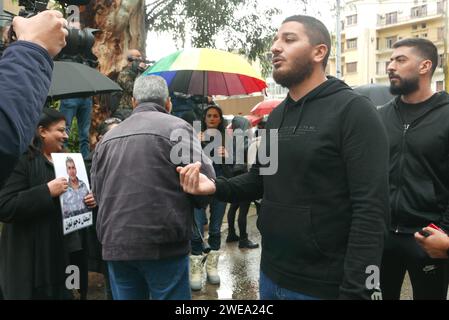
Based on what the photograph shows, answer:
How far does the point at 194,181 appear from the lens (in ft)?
7.38

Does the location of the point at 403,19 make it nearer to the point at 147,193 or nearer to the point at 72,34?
the point at 147,193

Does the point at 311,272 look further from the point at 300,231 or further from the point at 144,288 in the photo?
the point at 144,288

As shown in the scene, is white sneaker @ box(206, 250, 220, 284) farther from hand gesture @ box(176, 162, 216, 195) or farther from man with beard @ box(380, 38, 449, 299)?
hand gesture @ box(176, 162, 216, 195)

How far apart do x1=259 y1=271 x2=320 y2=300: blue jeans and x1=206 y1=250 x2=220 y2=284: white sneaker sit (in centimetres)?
260

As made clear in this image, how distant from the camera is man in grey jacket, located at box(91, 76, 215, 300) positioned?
267 centimetres

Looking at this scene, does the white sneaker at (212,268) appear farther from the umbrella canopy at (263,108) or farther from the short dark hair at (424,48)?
the umbrella canopy at (263,108)

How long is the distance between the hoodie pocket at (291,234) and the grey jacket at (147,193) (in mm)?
680

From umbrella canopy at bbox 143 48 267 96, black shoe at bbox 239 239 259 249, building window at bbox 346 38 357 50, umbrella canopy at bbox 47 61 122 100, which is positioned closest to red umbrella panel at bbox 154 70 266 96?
umbrella canopy at bbox 143 48 267 96

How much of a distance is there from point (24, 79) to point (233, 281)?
409 centimetres

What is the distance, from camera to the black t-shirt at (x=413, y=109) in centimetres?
284

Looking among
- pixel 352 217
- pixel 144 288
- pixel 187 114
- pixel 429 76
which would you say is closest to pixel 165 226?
pixel 144 288

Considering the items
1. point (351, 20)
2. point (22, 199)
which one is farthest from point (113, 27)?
point (351, 20)

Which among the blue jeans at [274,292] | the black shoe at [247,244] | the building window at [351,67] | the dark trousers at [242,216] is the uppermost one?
the building window at [351,67]

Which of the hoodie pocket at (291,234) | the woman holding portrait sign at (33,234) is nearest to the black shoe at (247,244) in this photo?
the woman holding portrait sign at (33,234)
